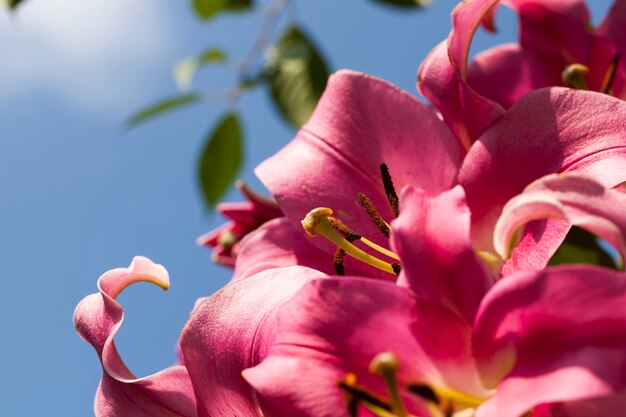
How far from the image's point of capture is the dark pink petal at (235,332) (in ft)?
1.91

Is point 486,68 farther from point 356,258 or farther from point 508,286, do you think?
point 508,286

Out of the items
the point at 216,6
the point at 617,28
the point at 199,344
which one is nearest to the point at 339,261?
the point at 199,344

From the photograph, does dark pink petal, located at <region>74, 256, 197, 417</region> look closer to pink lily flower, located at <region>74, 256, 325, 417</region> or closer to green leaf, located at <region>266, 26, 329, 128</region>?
pink lily flower, located at <region>74, 256, 325, 417</region>

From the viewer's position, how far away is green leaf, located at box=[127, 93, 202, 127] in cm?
186

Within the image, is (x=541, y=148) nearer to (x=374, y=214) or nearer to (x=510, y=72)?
(x=374, y=214)

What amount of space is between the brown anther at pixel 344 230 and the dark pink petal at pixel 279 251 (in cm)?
5

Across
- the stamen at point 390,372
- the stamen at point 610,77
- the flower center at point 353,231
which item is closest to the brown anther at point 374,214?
the flower center at point 353,231

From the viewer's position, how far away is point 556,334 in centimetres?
49

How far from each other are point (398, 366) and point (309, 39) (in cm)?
145

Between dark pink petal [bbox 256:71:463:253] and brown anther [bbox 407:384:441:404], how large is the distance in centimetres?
23

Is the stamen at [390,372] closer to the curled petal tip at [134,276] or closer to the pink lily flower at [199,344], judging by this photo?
the pink lily flower at [199,344]

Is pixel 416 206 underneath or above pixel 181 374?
above

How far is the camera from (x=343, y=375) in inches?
20.7

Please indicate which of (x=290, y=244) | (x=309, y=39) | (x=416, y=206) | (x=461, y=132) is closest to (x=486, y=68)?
(x=461, y=132)
